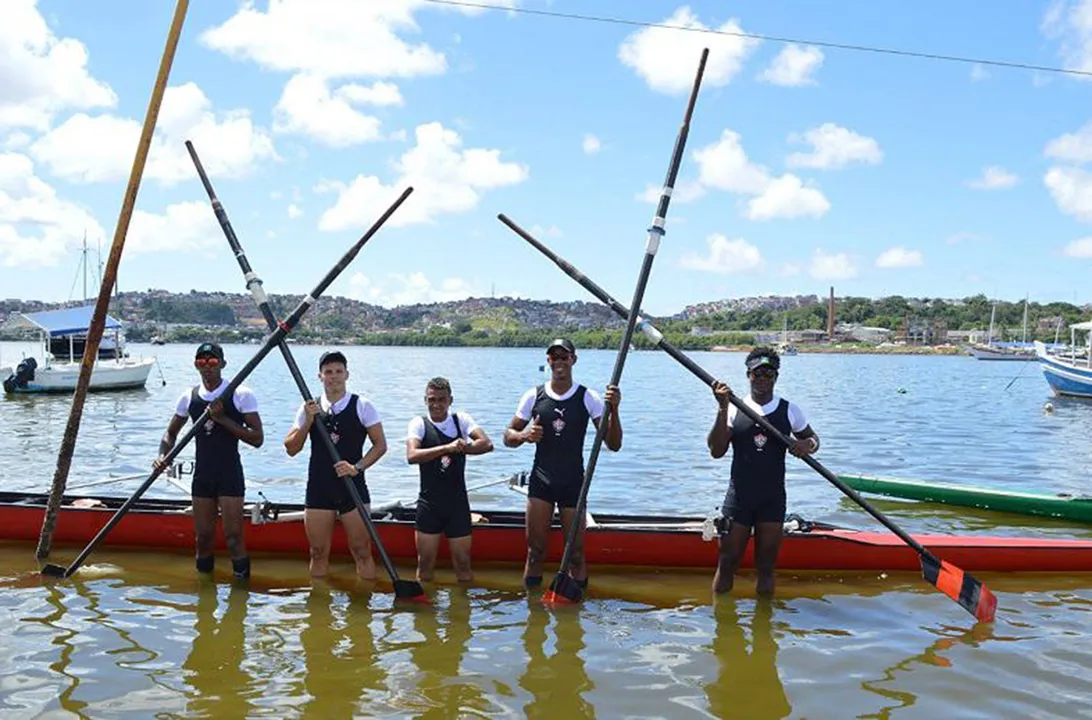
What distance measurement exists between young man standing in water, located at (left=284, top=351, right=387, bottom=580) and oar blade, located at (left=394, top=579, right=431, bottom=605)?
0.59m

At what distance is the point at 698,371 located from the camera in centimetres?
868

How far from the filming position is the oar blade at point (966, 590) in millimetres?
8133

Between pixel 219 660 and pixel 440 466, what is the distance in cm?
238

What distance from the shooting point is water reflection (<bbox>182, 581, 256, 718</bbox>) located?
6.03 metres

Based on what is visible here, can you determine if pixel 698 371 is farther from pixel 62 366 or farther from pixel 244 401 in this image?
pixel 62 366

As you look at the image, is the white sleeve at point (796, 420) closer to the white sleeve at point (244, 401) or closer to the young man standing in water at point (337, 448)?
the young man standing in water at point (337, 448)

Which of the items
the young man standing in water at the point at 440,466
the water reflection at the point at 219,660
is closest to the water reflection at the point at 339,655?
the water reflection at the point at 219,660

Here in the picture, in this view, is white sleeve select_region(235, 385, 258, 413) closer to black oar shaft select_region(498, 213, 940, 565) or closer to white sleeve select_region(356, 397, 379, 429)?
white sleeve select_region(356, 397, 379, 429)

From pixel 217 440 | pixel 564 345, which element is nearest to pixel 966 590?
pixel 564 345

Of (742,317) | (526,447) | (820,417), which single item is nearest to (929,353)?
(742,317)

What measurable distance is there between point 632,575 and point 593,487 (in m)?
9.06

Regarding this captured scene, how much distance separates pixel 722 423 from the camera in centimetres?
757

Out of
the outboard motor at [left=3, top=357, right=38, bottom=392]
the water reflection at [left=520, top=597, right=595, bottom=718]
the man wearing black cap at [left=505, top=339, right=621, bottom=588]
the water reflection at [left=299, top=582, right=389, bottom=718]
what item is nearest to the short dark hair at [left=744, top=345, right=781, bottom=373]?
the man wearing black cap at [left=505, top=339, right=621, bottom=588]

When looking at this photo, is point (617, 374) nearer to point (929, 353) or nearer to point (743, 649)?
point (743, 649)
